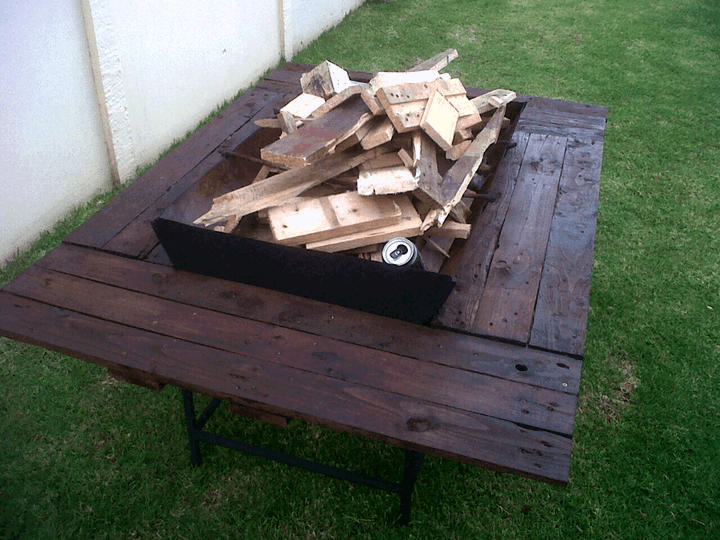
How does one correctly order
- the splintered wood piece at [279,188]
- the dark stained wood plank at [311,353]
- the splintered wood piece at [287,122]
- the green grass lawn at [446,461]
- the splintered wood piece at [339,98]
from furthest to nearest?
the splintered wood piece at [287,122] → the splintered wood piece at [339,98] → the green grass lawn at [446,461] → the splintered wood piece at [279,188] → the dark stained wood plank at [311,353]

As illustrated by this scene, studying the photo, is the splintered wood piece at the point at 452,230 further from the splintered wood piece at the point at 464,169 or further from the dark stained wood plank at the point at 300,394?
the dark stained wood plank at the point at 300,394

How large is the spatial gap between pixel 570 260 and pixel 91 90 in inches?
141

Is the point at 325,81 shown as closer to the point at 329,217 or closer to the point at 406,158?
the point at 406,158

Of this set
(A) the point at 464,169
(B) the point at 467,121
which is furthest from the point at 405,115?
(B) the point at 467,121

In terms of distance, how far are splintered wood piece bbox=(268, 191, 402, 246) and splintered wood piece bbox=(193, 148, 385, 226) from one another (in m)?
0.08

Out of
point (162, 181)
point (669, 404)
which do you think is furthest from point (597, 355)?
point (162, 181)

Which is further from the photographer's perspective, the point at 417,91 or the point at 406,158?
the point at 417,91

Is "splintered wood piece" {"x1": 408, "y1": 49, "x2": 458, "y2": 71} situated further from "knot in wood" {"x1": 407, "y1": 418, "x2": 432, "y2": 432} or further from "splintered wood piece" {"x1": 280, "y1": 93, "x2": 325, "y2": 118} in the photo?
"knot in wood" {"x1": 407, "y1": 418, "x2": 432, "y2": 432}

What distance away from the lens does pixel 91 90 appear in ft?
13.7

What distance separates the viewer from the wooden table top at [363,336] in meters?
1.90

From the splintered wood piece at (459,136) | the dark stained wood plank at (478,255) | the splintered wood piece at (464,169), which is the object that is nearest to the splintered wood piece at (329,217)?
the splintered wood piece at (464,169)

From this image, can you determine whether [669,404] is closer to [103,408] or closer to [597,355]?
[597,355]

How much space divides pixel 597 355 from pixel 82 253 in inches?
117

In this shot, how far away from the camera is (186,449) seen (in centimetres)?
296
